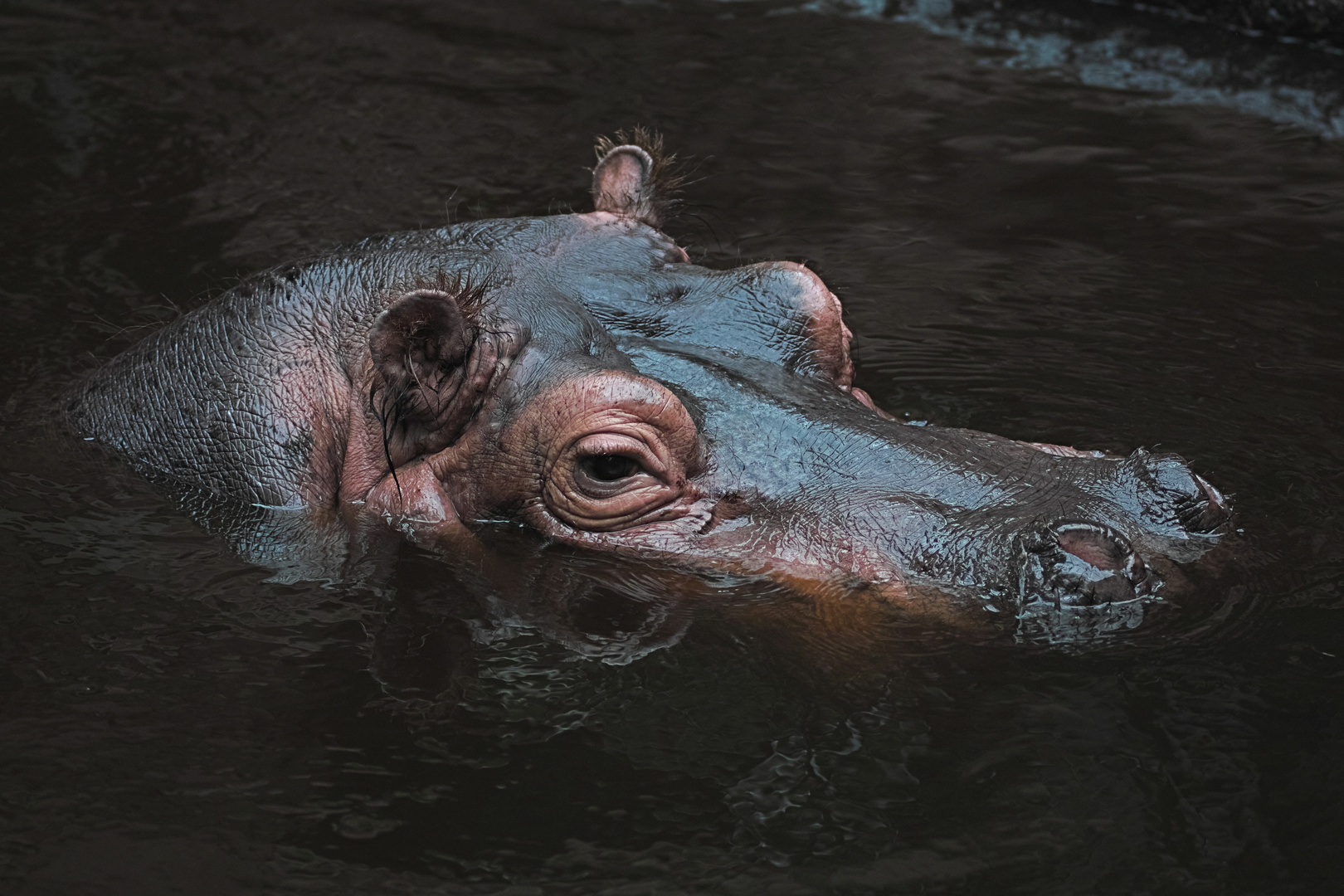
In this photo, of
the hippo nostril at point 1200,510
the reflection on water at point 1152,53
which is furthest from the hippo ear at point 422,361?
the reflection on water at point 1152,53

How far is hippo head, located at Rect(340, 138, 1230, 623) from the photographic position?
171 inches

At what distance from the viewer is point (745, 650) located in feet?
14.7

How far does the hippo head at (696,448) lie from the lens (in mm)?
4348

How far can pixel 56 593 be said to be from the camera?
16.0 feet

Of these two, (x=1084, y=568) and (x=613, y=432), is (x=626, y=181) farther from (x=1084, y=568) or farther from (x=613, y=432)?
(x=1084, y=568)

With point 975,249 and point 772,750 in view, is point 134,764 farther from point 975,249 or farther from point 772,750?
point 975,249

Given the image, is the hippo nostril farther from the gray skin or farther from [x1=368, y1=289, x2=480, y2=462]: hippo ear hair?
[x1=368, y1=289, x2=480, y2=462]: hippo ear hair

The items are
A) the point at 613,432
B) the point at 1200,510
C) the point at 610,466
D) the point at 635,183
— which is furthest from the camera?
the point at 635,183

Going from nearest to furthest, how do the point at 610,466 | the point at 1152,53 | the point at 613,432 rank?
the point at 613,432
the point at 610,466
the point at 1152,53

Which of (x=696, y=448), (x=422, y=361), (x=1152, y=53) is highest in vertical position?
(x=1152, y=53)

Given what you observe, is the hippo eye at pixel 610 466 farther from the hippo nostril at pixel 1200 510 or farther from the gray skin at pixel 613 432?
the hippo nostril at pixel 1200 510

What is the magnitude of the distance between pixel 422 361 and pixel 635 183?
139 centimetres

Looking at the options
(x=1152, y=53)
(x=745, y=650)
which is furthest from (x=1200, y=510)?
(x=1152, y=53)

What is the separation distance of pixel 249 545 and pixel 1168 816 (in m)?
3.02
